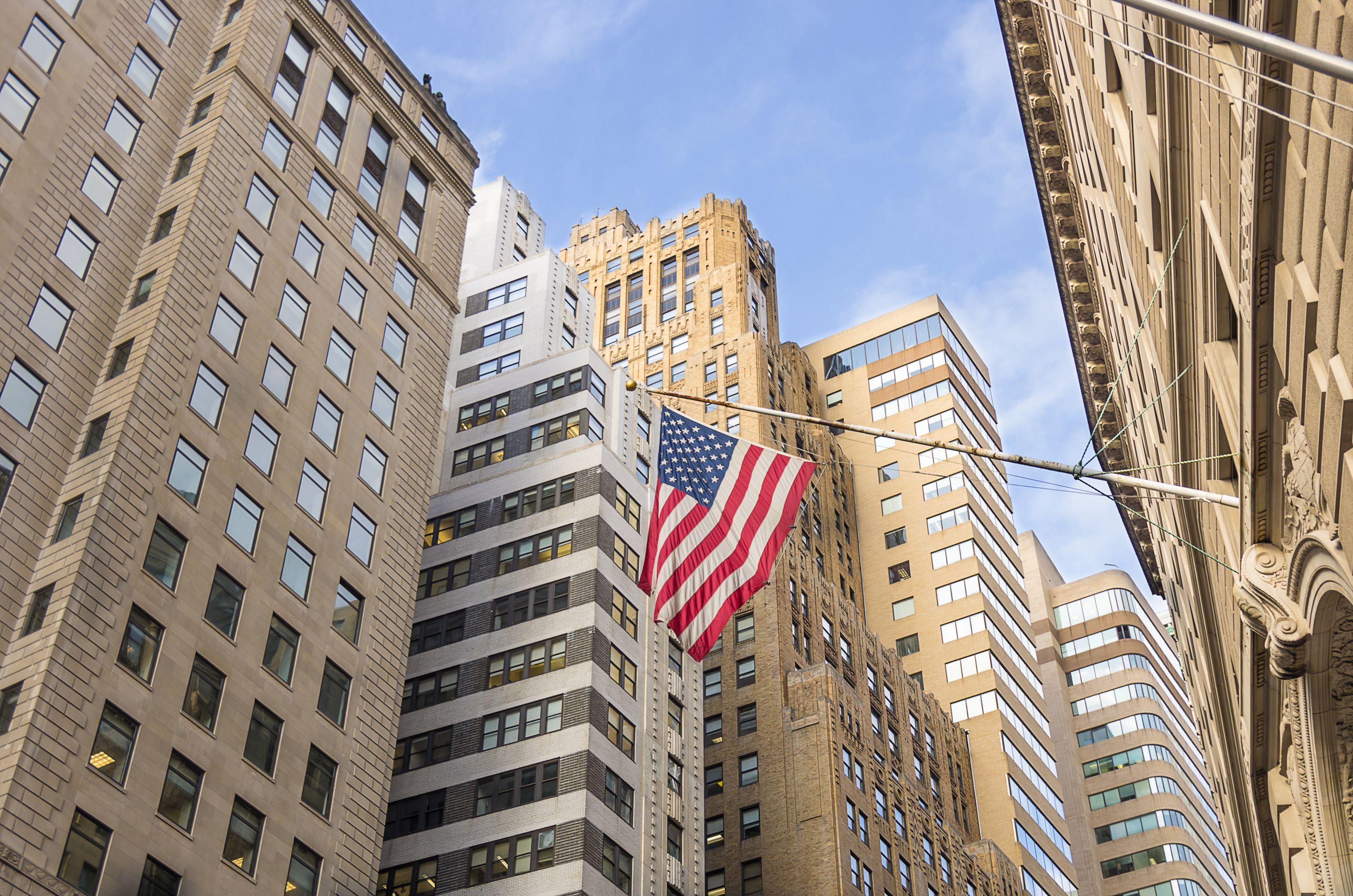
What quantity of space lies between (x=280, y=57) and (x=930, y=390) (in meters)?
85.9

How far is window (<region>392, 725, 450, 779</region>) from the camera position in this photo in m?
64.5

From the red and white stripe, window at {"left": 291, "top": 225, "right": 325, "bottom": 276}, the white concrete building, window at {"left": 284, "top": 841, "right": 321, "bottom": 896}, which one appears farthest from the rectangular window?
the red and white stripe

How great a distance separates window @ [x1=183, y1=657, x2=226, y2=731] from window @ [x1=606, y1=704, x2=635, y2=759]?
22779 mm

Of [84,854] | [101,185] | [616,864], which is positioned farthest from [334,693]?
[101,185]

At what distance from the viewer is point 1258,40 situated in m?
11.5

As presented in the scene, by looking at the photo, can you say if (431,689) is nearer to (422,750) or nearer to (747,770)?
(422,750)

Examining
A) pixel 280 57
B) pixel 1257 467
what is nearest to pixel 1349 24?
pixel 1257 467

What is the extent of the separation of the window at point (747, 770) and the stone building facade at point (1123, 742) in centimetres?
4976

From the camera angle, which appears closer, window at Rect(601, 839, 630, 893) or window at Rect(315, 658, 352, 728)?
window at Rect(315, 658, 352, 728)

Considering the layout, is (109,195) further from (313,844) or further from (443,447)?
(443,447)

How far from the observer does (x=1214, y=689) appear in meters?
40.2

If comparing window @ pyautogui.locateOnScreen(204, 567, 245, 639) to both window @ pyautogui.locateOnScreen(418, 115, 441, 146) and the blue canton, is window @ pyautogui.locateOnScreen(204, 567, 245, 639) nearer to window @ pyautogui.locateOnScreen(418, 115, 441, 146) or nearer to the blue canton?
the blue canton

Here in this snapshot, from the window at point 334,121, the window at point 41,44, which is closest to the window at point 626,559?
the window at point 334,121

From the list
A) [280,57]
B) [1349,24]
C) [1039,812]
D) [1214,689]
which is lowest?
[1349,24]
